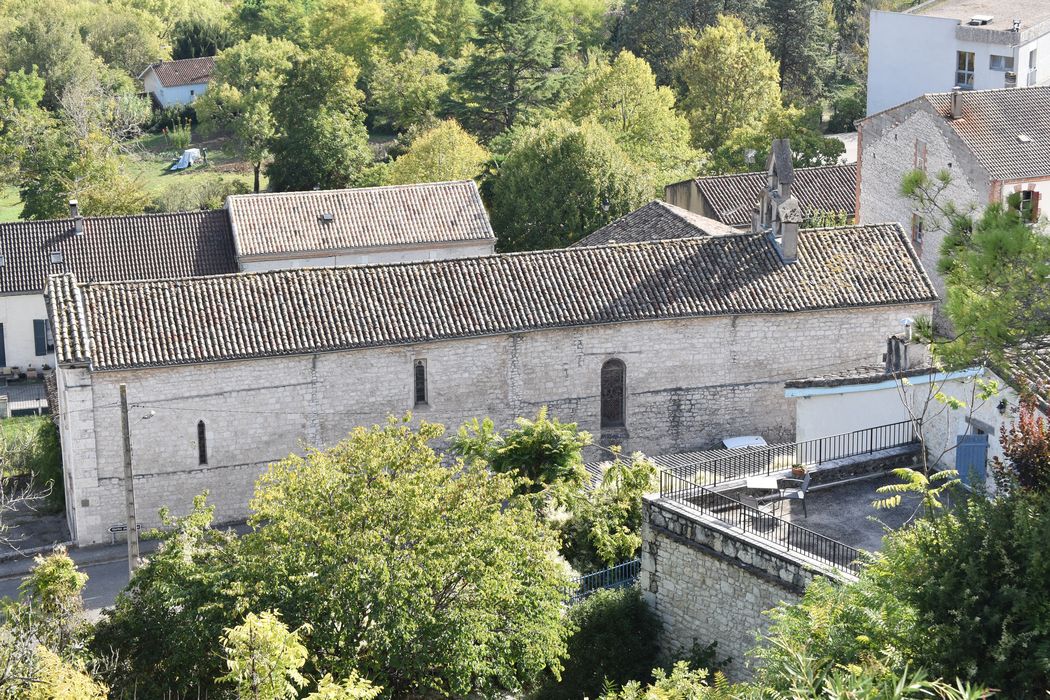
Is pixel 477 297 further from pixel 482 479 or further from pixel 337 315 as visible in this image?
pixel 482 479

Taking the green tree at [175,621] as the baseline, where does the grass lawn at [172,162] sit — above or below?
above

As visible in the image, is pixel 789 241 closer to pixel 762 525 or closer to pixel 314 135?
pixel 762 525

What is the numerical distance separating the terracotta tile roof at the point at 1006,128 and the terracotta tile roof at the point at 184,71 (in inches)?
2687

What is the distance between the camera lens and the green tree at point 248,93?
83.1 m

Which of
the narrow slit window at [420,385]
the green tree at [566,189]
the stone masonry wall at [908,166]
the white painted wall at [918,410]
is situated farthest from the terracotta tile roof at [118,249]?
the white painted wall at [918,410]

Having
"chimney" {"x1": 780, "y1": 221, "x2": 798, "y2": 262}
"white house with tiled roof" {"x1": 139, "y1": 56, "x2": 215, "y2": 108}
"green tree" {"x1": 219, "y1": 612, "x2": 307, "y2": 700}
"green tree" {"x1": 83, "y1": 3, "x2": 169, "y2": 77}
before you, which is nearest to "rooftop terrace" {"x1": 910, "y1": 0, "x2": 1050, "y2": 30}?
"chimney" {"x1": 780, "y1": 221, "x2": 798, "y2": 262}

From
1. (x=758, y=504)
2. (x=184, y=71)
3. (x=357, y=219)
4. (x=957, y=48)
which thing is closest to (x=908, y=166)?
(x=357, y=219)

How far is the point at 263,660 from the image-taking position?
781 inches

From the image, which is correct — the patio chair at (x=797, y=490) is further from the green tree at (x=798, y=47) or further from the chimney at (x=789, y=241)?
the green tree at (x=798, y=47)

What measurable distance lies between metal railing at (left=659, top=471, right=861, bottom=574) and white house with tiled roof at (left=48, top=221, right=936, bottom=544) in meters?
9.72

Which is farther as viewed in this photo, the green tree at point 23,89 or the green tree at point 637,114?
the green tree at point 23,89

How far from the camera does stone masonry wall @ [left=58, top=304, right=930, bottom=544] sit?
110 feet

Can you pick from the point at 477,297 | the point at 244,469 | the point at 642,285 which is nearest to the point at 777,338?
the point at 642,285

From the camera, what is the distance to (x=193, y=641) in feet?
77.0
